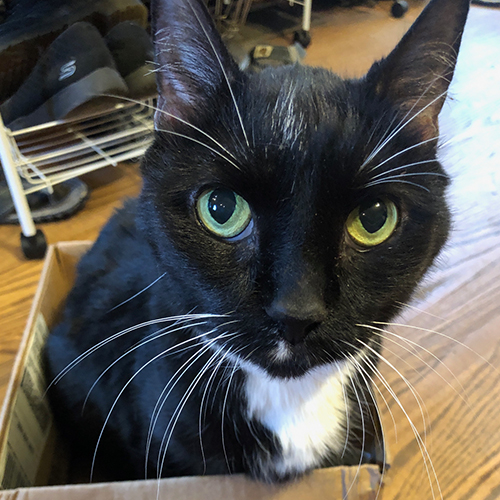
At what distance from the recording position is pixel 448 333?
108cm

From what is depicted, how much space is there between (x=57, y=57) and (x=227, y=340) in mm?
1012

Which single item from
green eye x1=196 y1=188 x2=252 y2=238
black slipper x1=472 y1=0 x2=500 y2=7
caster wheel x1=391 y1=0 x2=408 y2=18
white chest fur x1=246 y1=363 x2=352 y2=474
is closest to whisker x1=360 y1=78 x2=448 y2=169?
green eye x1=196 y1=188 x2=252 y2=238

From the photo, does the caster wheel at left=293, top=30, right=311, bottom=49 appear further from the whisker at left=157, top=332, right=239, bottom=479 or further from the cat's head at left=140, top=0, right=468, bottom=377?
the whisker at left=157, top=332, right=239, bottom=479

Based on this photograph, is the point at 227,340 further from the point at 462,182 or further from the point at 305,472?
the point at 462,182

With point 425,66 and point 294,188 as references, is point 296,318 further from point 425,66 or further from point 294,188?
point 425,66

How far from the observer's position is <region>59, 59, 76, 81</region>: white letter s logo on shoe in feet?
3.81

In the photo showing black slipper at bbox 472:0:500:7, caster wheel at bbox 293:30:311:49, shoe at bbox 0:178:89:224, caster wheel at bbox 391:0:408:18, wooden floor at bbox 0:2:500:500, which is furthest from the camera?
black slipper at bbox 472:0:500:7

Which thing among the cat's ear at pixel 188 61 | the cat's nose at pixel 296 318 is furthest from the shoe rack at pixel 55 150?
the cat's nose at pixel 296 318

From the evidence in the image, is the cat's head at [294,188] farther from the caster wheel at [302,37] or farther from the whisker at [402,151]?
the caster wheel at [302,37]

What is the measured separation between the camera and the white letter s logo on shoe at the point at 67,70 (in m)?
1.16

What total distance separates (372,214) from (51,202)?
120 centimetres

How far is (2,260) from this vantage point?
128cm

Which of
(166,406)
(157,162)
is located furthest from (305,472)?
(157,162)

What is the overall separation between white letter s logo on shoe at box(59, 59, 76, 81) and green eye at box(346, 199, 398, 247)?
37.6 inches
